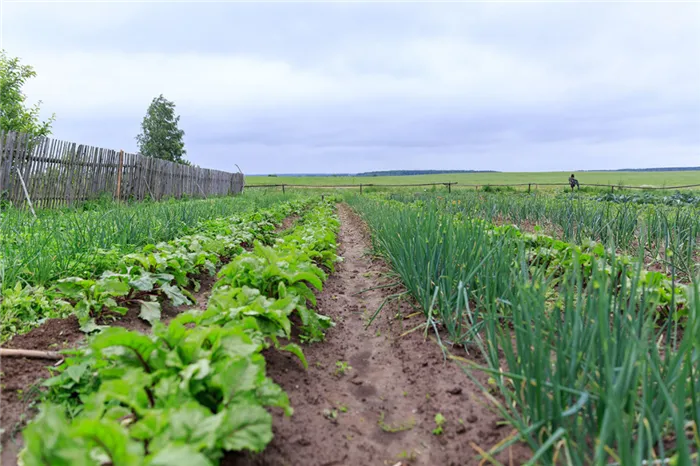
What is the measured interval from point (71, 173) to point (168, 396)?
9.34m

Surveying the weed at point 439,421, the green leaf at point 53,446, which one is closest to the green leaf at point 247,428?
the green leaf at point 53,446

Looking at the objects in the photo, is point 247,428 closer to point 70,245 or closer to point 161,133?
point 70,245

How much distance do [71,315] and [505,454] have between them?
2416 millimetres

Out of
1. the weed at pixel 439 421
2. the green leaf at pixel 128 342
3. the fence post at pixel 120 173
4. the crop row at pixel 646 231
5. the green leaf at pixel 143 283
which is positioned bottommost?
the weed at pixel 439 421

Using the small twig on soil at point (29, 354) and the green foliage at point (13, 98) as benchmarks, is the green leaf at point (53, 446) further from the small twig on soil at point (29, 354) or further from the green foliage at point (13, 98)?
the green foliage at point (13, 98)

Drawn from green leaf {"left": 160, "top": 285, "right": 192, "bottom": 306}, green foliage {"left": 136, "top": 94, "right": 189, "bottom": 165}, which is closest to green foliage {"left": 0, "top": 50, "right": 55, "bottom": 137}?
green foliage {"left": 136, "top": 94, "right": 189, "bottom": 165}

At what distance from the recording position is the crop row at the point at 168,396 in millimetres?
911

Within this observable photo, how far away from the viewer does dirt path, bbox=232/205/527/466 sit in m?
1.50

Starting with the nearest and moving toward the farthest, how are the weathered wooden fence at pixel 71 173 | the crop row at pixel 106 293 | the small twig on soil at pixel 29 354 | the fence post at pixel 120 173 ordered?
1. the small twig on soil at pixel 29 354
2. the crop row at pixel 106 293
3. the weathered wooden fence at pixel 71 173
4. the fence post at pixel 120 173

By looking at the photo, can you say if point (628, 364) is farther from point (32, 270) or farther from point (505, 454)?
point (32, 270)

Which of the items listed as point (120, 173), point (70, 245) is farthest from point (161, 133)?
point (70, 245)

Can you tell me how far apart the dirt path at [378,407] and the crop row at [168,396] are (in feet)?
0.70

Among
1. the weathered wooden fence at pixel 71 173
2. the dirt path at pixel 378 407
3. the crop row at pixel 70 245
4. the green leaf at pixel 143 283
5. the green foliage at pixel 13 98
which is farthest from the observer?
the green foliage at pixel 13 98

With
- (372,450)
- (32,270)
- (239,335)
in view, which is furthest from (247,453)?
(32,270)
